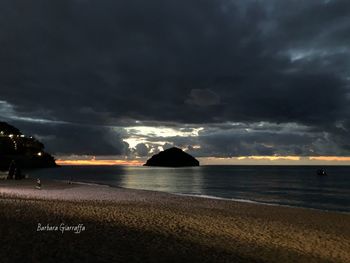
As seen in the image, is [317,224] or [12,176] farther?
[12,176]

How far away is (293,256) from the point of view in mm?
13617

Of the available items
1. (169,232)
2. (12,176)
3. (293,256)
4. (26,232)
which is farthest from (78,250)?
(12,176)

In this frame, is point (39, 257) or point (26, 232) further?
point (26, 232)

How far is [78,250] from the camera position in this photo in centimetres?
1245

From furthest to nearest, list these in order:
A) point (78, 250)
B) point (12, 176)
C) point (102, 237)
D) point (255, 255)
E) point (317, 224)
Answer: point (12, 176), point (317, 224), point (102, 237), point (255, 255), point (78, 250)

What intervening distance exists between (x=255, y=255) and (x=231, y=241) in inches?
97.2

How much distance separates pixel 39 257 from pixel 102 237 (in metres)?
3.77

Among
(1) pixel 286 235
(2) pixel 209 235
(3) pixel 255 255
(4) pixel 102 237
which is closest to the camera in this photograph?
(3) pixel 255 255

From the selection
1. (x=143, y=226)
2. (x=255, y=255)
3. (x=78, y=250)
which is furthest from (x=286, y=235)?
(x=78, y=250)

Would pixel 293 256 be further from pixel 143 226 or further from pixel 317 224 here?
pixel 317 224

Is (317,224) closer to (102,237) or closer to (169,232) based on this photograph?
(169,232)

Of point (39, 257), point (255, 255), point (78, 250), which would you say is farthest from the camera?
point (255, 255)

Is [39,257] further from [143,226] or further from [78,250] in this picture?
[143,226]

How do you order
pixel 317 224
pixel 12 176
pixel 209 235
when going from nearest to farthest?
pixel 209 235, pixel 317 224, pixel 12 176
